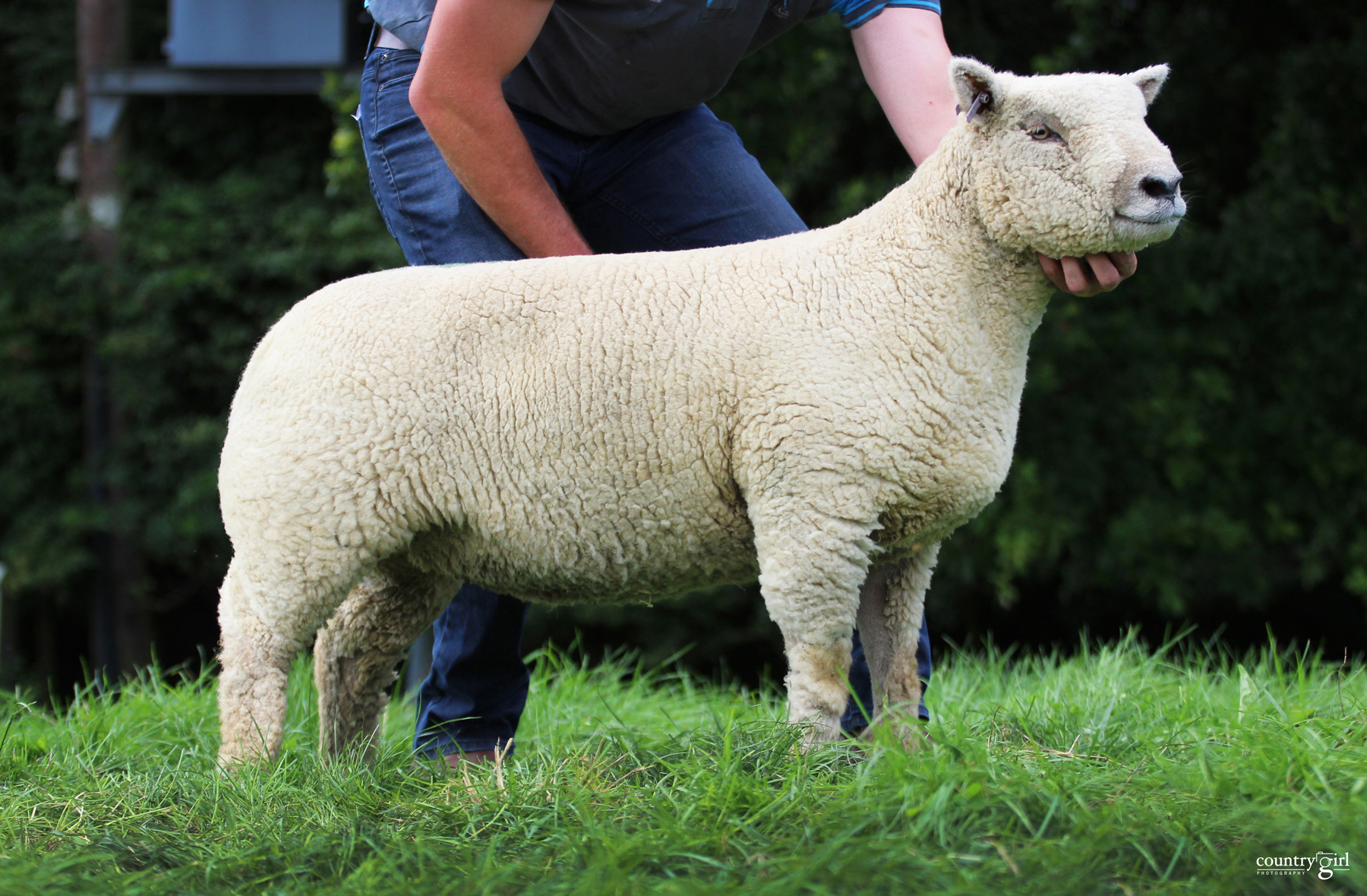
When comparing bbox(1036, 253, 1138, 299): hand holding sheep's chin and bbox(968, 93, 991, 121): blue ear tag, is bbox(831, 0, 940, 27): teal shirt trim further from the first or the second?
bbox(1036, 253, 1138, 299): hand holding sheep's chin

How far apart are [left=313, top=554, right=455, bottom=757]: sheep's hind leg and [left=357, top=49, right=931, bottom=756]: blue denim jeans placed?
0.61 ft

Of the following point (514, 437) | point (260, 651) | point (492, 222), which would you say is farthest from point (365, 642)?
point (492, 222)

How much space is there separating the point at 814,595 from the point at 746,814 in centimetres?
40

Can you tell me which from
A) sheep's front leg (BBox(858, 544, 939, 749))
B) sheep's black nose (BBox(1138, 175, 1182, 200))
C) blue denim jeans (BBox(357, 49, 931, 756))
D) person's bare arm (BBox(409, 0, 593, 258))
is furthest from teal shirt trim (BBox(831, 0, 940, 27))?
sheep's front leg (BBox(858, 544, 939, 749))

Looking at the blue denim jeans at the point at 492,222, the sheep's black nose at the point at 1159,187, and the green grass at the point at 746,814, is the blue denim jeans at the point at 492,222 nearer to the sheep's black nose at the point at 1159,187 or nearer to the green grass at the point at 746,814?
the green grass at the point at 746,814

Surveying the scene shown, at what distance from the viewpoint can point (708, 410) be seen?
2.16 m

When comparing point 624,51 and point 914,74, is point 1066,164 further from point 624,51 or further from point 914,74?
point 624,51

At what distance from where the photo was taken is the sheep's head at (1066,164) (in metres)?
2.02

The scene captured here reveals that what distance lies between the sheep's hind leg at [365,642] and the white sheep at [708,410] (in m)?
0.23

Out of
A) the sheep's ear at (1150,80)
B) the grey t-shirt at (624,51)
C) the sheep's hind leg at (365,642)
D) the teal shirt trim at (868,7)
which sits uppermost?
the teal shirt trim at (868,7)

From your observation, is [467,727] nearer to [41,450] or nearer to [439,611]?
[439,611]

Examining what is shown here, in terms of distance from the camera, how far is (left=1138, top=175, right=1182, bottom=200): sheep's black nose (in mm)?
1997

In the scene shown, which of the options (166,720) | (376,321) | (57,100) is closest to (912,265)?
(376,321)

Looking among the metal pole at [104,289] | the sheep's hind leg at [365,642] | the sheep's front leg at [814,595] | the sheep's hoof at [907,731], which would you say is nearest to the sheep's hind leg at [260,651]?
the sheep's hind leg at [365,642]
